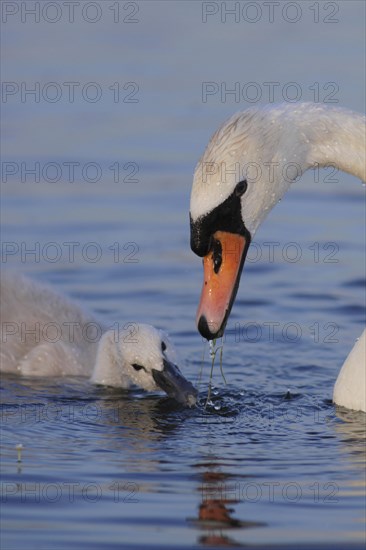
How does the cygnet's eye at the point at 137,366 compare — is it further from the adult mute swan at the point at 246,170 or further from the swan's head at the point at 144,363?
the adult mute swan at the point at 246,170

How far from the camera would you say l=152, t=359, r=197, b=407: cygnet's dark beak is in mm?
8719

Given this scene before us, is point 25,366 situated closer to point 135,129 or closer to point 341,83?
point 135,129

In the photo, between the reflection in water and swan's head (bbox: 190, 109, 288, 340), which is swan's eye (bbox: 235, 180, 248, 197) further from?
the reflection in water

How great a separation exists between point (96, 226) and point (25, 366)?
2.13m

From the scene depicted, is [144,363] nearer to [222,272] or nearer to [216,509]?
[222,272]

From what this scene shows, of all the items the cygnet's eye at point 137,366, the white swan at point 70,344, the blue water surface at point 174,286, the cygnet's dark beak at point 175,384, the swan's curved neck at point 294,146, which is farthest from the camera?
the cygnet's eye at point 137,366

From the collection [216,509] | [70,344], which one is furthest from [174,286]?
[216,509]

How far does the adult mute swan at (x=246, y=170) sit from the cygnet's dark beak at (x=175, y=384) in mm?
1319

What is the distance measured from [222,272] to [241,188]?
16.3 inches

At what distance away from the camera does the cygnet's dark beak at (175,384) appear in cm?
872

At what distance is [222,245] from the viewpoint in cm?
751

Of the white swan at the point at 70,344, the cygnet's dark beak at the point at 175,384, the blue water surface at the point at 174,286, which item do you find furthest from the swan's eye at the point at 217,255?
the white swan at the point at 70,344

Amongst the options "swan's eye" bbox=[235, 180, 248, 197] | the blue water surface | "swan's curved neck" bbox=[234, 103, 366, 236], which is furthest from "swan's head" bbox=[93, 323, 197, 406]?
"swan's eye" bbox=[235, 180, 248, 197]

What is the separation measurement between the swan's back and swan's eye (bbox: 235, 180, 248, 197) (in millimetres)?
2739
